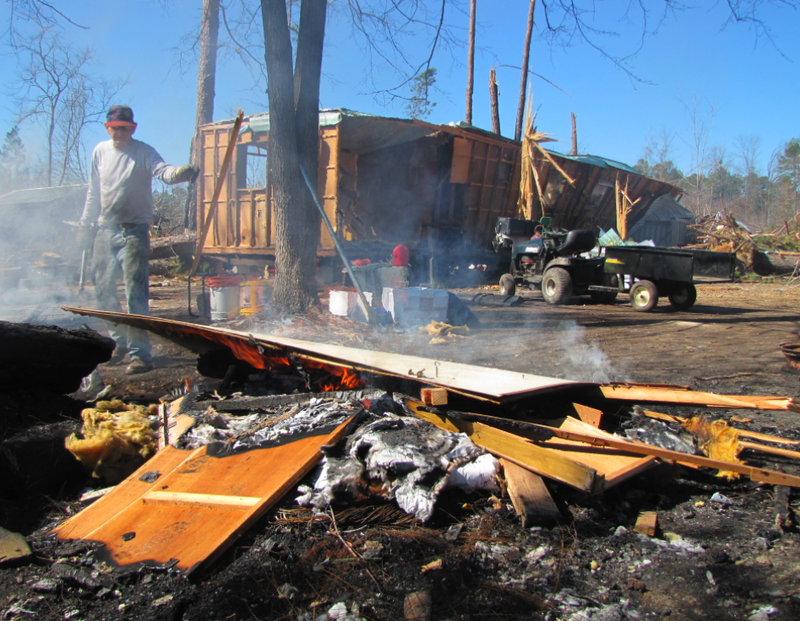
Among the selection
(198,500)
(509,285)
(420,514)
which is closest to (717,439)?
(420,514)

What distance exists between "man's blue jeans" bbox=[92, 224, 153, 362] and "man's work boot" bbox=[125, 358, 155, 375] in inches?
2.7

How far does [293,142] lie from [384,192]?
6.77 m

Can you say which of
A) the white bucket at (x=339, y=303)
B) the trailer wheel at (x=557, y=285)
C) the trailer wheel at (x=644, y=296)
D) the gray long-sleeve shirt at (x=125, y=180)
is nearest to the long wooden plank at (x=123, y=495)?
the gray long-sleeve shirt at (x=125, y=180)

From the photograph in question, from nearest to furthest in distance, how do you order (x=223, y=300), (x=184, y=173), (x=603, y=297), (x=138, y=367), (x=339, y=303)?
(x=138, y=367)
(x=184, y=173)
(x=223, y=300)
(x=339, y=303)
(x=603, y=297)

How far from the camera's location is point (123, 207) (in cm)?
439

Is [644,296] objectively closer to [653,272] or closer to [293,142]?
[653,272]

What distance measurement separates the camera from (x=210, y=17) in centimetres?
1341

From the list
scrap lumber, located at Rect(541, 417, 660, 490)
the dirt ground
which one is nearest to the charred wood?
the dirt ground

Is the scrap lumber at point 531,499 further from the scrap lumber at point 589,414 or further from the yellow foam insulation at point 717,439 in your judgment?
the yellow foam insulation at point 717,439

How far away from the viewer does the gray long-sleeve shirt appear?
4402 millimetres

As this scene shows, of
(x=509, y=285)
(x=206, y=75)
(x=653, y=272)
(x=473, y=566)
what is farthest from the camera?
(x=206, y=75)

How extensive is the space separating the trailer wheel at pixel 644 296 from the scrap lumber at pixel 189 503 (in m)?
6.93

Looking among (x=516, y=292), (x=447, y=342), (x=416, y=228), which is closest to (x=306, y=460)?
(x=447, y=342)

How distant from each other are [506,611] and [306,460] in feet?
3.32
